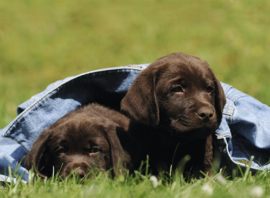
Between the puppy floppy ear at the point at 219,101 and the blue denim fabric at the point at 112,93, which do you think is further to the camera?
the blue denim fabric at the point at 112,93

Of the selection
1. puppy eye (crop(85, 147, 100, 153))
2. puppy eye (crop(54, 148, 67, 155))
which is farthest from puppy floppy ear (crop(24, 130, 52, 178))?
puppy eye (crop(85, 147, 100, 153))

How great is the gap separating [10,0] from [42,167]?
8.56 metres

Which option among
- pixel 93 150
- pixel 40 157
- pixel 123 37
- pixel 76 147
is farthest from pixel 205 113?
pixel 123 37

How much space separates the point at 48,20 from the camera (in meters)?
10.4

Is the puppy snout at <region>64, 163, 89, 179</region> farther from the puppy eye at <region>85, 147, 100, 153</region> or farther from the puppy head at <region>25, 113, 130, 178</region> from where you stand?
the puppy eye at <region>85, 147, 100, 153</region>

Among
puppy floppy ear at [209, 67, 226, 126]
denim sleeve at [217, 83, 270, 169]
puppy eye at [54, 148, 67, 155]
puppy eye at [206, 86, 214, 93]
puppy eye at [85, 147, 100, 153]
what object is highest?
puppy eye at [206, 86, 214, 93]

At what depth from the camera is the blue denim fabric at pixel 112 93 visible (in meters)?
3.88

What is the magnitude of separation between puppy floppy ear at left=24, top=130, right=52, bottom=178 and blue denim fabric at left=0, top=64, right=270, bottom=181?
0.26 meters

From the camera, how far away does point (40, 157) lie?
3.50 meters

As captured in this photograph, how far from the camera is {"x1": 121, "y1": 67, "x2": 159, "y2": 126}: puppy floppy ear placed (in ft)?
11.2

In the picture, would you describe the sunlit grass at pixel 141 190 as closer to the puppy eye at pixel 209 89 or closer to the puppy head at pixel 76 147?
the puppy head at pixel 76 147

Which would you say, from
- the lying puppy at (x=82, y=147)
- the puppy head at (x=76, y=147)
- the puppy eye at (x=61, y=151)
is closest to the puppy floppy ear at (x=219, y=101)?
the lying puppy at (x=82, y=147)

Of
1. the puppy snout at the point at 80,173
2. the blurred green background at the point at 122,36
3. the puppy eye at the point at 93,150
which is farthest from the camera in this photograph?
the blurred green background at the point at 122,36

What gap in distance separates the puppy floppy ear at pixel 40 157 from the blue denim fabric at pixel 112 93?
0.26m
